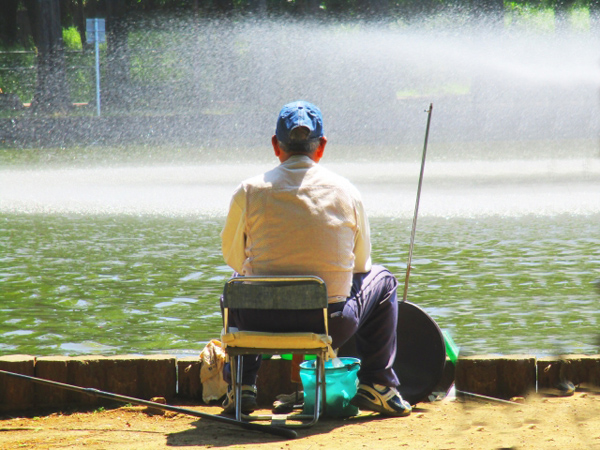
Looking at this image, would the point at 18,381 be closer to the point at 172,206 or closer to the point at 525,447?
the point at 525,447

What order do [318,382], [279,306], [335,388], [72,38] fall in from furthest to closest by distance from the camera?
1. [72,38]
2. [335,388]
3. [318,382]
4. [279,306]

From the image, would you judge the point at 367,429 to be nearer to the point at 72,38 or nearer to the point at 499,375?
the point at 499,375

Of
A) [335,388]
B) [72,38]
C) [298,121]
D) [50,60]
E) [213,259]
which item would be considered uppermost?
[72,38]

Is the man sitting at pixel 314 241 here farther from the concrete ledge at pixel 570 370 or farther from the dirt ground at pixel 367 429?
the concrete ledge at pixel 570 370

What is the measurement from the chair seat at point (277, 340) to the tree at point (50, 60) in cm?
3030

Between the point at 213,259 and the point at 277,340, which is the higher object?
the point at 277,340

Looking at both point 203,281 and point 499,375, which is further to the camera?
point 203,281

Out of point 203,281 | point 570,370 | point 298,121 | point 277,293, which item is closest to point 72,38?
point 203,281

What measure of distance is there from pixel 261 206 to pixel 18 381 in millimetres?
1489

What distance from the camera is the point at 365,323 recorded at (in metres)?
4.15

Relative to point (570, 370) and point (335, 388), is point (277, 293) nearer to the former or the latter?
point (335, 388)

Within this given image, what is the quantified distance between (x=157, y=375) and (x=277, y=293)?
1043 millimetres

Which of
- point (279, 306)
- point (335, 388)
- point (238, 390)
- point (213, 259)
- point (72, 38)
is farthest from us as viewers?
point (72, 38)

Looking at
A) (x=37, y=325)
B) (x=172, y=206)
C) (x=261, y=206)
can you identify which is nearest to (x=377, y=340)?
(x=261, y=206)
